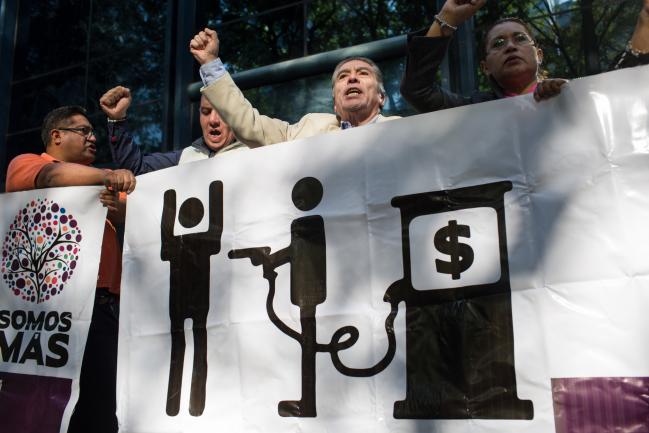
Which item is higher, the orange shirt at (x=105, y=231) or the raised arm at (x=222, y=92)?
the raised arm at (x=222, y=92)

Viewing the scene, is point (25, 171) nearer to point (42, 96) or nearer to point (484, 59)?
point (484, 59)

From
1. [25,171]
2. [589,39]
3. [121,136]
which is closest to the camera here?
[25,171]

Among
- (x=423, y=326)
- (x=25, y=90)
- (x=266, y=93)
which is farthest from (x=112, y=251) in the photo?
(x=25, y=90)

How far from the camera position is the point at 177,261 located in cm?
290

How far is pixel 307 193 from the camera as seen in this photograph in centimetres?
267

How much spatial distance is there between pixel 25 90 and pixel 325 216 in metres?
6.24

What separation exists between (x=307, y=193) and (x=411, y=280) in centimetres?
55

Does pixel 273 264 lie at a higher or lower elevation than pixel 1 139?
lower

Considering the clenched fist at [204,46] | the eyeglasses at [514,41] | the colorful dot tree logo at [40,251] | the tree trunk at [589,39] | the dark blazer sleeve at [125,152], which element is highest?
the tree trunk at [589,39]

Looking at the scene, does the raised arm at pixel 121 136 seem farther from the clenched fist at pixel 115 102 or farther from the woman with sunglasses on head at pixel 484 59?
the woman with sunglasses on head at pixel 484 59

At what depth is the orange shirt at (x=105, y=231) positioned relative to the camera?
3.10m

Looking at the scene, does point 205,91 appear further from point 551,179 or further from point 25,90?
point 25,90

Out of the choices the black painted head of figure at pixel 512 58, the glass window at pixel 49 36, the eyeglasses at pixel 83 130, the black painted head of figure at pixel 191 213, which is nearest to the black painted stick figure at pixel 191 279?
the black painted head of figure at pixel 191 213

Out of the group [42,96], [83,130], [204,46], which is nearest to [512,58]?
[204,46]
